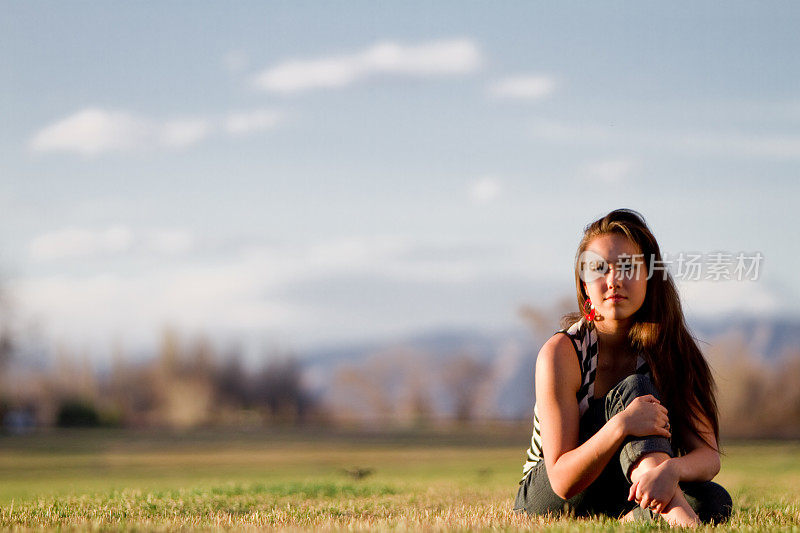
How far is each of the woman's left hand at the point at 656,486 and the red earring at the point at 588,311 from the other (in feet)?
2.81

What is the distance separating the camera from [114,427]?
34.3 m

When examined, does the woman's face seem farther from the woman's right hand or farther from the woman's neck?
the woman's right hand

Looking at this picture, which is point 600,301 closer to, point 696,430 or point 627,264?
point 627,264

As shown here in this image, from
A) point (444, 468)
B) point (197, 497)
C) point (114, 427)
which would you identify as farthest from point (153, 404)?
point (197, 497)

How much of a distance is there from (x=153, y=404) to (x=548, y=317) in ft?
53.8

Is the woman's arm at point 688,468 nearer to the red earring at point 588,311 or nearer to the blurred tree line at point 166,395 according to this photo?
the red earring at point 588,311

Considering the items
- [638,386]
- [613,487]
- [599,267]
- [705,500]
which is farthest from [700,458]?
[599,267]

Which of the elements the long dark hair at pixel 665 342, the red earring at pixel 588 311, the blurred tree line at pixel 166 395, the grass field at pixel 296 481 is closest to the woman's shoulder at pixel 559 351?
the red earring at pixel 588 311

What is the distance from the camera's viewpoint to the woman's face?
431cm

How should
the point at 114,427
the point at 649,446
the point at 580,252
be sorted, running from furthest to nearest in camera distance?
the point at 114,427
the point at 580,252
the point at 649,446

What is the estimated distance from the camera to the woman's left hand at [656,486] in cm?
382

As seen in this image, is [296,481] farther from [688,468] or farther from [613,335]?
[688,468]

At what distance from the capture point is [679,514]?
155 inches

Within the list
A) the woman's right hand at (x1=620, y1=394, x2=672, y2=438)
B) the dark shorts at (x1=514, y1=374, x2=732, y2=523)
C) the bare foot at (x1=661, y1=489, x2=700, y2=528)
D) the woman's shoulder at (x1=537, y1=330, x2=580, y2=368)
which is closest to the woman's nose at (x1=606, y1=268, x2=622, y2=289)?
the woman's shoulder at (x1=537, y1=330, x2=580, y2=368)
